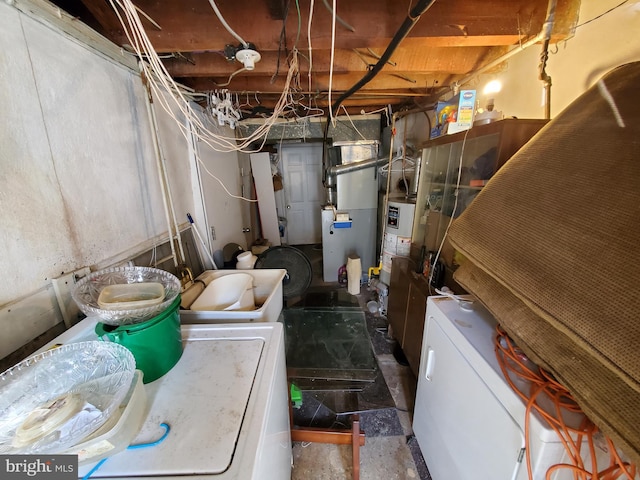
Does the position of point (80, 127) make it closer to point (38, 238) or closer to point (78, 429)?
point (38, 238)

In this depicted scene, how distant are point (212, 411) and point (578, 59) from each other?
1.91 metres

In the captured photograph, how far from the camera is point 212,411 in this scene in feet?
1.86

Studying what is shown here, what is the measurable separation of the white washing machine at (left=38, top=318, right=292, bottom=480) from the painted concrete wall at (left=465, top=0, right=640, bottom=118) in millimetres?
1635

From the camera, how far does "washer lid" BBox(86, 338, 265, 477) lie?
46cm

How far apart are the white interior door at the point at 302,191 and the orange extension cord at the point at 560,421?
3.76 meters

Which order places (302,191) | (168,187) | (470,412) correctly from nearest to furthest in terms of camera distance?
(470,412) → (168,187) → (302,191)

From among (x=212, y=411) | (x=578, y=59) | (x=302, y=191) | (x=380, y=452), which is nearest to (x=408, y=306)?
(x=380, y=452)

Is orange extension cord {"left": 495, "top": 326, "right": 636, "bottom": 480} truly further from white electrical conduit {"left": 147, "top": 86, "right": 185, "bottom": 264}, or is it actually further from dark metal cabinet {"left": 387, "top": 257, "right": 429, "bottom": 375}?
white electrical conduit {"left": 147, "top": 86, "right": 185, "bottom": 264}

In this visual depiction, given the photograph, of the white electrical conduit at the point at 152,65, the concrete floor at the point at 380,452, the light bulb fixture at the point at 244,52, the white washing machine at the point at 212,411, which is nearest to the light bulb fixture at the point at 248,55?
the light bulb fixture at the point at 244,52

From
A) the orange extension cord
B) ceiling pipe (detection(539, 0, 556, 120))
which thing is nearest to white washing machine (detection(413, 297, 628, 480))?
the orange extension cord

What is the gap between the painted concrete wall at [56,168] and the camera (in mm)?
674

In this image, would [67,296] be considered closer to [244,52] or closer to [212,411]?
[212,411]

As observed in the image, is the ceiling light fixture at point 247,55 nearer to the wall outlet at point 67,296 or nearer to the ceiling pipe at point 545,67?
the wall outlet at point 67,296

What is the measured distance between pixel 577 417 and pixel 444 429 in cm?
55
